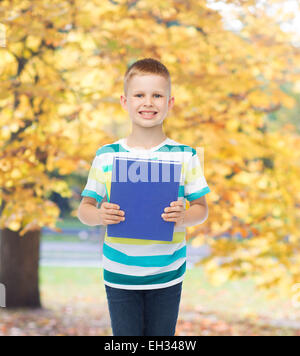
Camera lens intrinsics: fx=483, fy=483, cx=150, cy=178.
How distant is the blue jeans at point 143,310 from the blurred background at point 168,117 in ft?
5.86

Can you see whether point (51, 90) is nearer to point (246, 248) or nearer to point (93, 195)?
point (93, 195)

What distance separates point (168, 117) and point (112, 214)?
131 inches

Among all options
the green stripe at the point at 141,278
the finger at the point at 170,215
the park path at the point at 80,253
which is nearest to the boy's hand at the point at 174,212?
the finger at the point at 170,215

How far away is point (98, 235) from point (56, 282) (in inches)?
421

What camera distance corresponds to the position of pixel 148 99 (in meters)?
2.03

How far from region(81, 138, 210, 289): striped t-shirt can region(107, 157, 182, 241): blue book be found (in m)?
0.12

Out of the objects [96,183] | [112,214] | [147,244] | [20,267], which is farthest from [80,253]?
[112,214]

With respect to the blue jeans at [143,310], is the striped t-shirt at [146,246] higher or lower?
higher

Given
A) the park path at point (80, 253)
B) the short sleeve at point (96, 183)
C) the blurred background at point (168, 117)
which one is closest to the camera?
the short sleeve at point (96, 183)

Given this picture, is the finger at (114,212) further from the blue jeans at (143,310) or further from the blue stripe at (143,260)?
the blue jeans at (143,310)

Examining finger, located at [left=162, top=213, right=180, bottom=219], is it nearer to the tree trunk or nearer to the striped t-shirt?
the striped t-shirt

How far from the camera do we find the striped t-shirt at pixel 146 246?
201 centimetres

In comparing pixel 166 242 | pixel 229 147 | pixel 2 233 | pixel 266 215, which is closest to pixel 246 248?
pixel 266 215

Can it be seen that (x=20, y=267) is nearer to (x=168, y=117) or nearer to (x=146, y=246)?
(x=168, y=117)
